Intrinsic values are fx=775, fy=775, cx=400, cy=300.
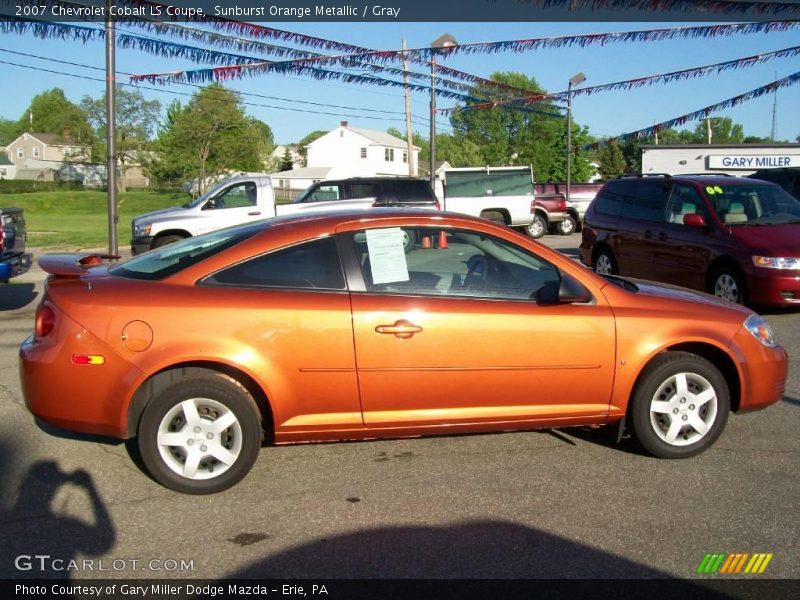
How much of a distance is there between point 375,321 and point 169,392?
120 cm

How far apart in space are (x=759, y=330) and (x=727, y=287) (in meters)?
5.09

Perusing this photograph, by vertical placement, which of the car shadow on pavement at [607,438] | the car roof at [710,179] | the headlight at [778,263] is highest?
the car roof at [710,179]

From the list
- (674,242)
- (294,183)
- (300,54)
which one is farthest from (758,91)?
(294,183)

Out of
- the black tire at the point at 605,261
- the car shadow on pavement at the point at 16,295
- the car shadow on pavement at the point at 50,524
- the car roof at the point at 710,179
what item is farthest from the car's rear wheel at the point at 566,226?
the car shadow on pavement at the point at 50,524

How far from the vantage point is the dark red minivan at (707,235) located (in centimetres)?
934

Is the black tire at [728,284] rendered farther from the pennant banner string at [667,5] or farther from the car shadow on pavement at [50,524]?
the car shadow on pavement at [50,524]

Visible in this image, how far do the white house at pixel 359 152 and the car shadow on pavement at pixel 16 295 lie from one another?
5807 cm

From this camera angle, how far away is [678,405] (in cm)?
480

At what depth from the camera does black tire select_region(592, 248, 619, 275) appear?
38.9 ft

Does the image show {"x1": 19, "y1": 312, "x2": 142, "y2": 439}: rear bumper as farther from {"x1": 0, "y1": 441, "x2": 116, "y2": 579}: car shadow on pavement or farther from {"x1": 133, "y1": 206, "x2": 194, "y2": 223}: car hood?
{"x1": 133, "y1": 206, "x2": 194, "y2": 223}: car hood

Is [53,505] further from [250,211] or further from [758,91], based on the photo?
[758,91]

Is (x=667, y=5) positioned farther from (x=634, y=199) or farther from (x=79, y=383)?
(x=79, y=383)

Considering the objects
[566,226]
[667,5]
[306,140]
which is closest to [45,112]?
[306,140]

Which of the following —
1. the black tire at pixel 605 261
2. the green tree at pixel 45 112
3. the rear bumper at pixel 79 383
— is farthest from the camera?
the green tree at pixel 45 112
